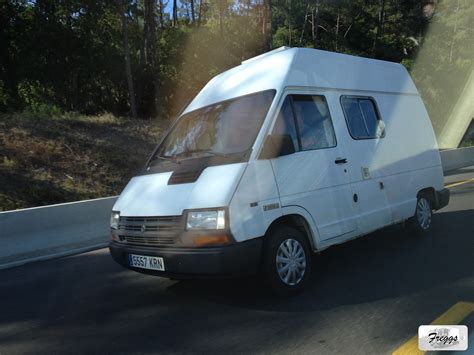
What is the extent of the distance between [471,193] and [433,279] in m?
6.73

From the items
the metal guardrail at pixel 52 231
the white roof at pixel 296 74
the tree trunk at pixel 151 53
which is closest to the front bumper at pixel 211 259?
the white roof at pixel 296 74

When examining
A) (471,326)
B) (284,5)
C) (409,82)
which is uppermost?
(284,5)

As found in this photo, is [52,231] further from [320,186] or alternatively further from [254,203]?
[320,186]

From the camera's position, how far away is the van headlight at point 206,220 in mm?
4254

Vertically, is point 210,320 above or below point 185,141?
below

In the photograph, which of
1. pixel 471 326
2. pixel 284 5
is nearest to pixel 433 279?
pixel 471 326

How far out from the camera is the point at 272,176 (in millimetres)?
4637

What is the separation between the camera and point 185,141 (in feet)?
18.1

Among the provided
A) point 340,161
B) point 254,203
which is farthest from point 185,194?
point 340,161

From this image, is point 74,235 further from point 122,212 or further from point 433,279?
point 433,279

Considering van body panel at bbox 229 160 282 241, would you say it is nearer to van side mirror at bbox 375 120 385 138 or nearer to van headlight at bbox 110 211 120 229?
van headlight at bbox 110 211 120 229

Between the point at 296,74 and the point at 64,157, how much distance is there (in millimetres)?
9352

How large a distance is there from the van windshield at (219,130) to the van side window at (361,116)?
127cm

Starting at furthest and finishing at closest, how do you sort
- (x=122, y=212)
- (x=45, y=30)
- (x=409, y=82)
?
(x=45, y=30)
(x=409, y=82)
(x=122, y=212)
